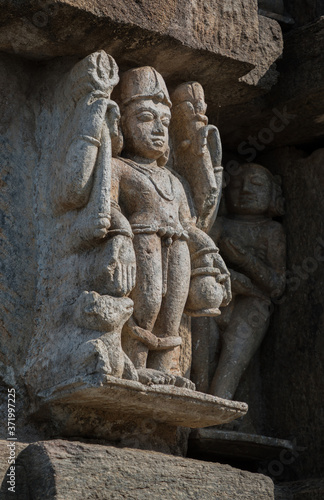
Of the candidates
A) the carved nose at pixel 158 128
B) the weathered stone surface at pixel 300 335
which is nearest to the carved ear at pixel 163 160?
the carved nose at pixel 158 128

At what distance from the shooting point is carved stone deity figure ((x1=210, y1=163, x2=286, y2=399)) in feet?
20.7

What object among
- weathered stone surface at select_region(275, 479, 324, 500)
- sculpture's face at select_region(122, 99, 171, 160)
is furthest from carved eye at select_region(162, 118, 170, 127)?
weathered stone surface at select_region(275, 479, 324, 500)

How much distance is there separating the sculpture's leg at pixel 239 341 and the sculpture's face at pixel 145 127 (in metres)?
1.30

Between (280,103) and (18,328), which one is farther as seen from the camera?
(280,103)

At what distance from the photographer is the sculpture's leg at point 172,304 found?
17.6ft

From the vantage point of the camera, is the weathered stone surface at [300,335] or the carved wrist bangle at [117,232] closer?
the carved wrist bangle at [117,232]

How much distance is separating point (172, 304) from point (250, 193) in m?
1.44

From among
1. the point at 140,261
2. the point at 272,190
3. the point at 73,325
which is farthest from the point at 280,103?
the point at 73,325

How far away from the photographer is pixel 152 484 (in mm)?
5016

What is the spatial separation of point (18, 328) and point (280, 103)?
89.3 inches

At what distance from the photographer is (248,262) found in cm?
646

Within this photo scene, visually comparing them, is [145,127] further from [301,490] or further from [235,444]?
[301,490]

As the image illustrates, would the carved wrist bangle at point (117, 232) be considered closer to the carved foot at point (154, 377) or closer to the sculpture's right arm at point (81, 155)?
the sculpture's right arm at point (81, 155)

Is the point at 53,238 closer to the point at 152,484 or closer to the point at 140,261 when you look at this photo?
the point at 140,261
